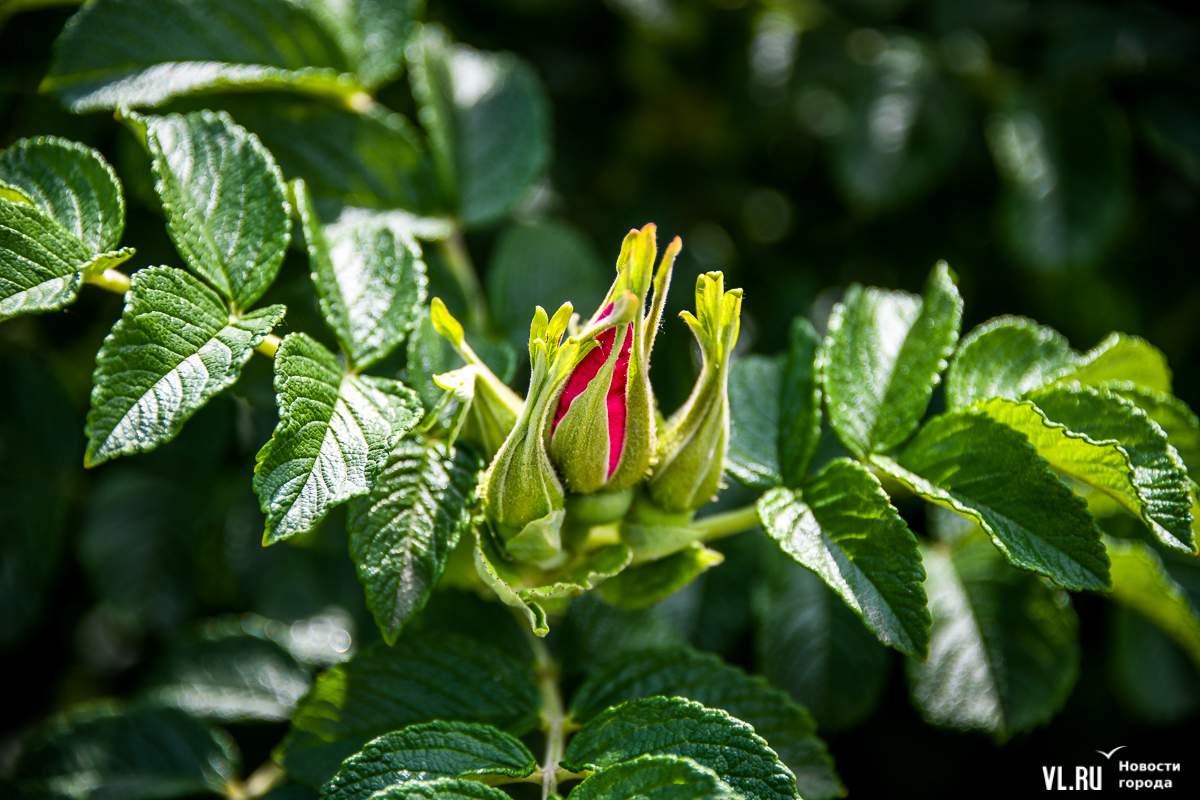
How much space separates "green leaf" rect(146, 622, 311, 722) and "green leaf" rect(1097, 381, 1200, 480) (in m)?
1.61

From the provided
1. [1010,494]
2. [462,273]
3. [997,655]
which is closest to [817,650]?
[997,655]

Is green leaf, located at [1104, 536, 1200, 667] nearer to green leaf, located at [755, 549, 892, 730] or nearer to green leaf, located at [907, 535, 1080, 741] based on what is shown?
green leaf, located at [907, 535, 1080, 741]

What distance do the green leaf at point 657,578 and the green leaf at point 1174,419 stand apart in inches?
26.9

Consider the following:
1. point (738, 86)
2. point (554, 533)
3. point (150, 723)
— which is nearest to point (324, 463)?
point (554, 533)

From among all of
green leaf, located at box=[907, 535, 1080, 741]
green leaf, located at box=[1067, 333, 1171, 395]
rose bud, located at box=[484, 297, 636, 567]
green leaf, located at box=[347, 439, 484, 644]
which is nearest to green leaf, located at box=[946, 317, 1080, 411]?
green leaf, located at box=[1067, 333, 1171, 395]

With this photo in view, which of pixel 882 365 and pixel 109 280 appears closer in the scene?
pixel 109 280

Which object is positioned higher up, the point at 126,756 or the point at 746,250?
the point at 746,250

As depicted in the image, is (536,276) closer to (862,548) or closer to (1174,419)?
(862,548)

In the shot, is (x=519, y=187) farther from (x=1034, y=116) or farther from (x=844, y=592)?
(x=1034, y=116)

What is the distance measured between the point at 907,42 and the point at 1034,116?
0.40m

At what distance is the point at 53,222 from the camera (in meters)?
1.10

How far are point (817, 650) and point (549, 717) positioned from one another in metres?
0.61

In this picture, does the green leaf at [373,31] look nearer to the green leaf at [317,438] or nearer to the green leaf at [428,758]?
the green leaf at [317,438]
